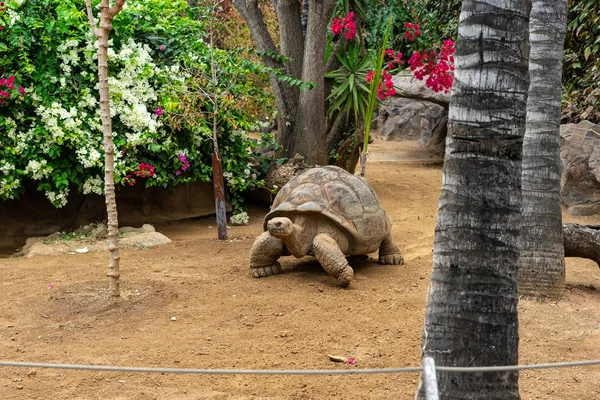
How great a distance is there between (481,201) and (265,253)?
11.4ft

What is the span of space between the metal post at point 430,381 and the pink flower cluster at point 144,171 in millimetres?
6020

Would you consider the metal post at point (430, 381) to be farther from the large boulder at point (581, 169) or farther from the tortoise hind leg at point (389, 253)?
the large boulder at point (581, 169)

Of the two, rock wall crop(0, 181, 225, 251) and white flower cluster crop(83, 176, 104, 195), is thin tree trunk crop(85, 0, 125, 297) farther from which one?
rock wall crop(0, 181, 225, 251)

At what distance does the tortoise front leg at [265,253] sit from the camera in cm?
623

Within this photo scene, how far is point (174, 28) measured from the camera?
8.92 meters

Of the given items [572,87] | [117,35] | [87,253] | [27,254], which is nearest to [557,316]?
[87,253]

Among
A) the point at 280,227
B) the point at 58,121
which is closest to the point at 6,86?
the point at 58,121

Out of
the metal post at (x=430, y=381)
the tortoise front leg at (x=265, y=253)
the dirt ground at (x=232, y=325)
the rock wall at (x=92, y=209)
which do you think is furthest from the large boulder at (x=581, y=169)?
the metal post at (x=430, y=381)

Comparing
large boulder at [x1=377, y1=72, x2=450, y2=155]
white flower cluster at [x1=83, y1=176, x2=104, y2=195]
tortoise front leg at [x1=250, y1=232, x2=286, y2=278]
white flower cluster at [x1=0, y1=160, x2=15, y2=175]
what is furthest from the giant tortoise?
large boulder at [x1=377, y1=72, x2=450, y2=155]

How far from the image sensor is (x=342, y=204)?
6.32 m

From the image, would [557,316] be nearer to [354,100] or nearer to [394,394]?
[394,394]

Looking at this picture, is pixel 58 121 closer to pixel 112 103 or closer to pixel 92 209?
pixel 112 103

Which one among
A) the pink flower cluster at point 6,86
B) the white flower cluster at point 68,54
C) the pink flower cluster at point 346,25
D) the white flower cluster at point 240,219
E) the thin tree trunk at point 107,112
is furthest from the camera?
the pink flower cluster at point 346,25

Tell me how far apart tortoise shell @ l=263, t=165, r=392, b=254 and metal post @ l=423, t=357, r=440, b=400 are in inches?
155
